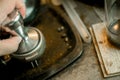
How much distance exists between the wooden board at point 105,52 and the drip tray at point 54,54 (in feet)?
0.15

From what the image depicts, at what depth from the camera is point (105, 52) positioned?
608 millimetres

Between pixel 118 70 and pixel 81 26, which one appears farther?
pixel 81 26

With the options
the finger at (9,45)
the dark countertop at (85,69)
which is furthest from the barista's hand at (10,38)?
the dark countertop at (85,69)

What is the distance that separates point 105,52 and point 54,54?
0.12 m

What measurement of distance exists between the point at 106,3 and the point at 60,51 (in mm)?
185

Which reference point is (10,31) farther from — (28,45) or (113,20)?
(113,20)

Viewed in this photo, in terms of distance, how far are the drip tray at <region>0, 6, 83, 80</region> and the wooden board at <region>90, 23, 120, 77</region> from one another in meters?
0.05

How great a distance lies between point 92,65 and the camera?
0.60 meters

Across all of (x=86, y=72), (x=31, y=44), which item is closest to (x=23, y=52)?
(x=31, y=44)

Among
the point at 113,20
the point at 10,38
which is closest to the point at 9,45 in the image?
the point at 10,38

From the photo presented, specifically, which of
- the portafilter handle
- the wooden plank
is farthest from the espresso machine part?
the wooden plank

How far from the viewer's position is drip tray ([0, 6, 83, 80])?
590 mm

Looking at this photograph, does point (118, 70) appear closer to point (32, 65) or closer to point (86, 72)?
point (86, 72)

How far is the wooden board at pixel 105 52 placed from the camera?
569mm
